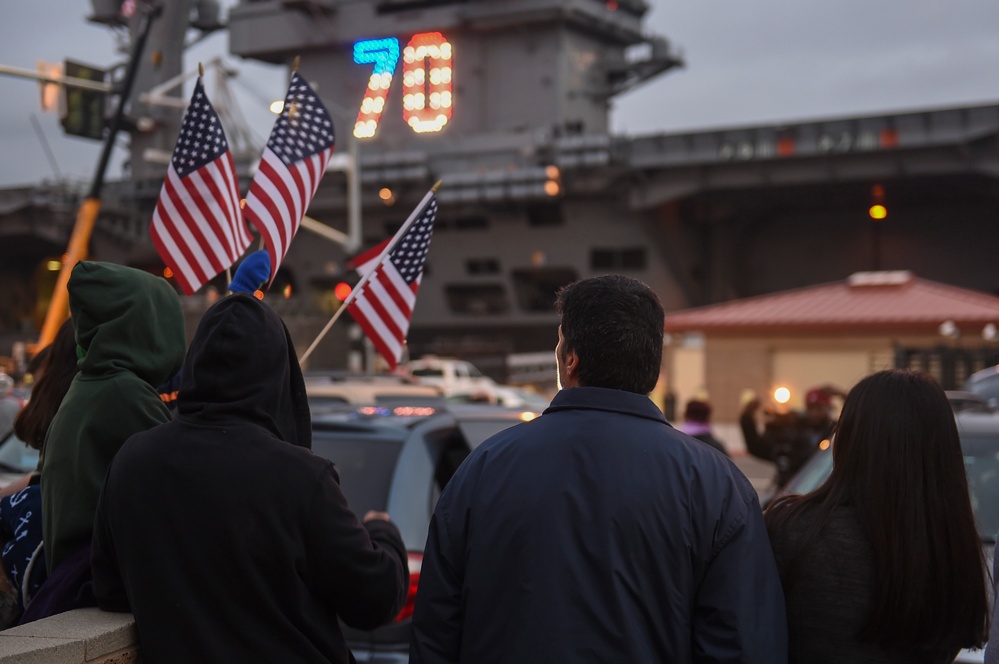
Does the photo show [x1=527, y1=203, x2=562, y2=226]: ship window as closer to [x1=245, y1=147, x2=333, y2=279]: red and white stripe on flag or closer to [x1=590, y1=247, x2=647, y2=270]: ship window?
[x1=590, y1=247, x2=647, y2=270]: ship window

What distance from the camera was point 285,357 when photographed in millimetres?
2779

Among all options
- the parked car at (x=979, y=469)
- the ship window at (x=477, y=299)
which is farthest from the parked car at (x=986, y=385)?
the ship window at (x=477, y=299)

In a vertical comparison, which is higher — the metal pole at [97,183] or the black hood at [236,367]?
the metal pole at [97,183]

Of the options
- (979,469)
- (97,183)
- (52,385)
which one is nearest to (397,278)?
(52,385)

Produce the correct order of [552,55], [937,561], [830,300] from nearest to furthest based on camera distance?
[937,561] < [830,300] < [552,55]

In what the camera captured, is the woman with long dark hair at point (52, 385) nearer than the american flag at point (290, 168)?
Yes

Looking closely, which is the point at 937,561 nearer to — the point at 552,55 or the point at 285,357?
the point at 285,357

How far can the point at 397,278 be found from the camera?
605cm

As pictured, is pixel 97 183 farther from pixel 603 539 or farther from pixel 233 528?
pixel 603 539

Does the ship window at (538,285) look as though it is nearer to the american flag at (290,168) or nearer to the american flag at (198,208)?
the american flag at (290,168)

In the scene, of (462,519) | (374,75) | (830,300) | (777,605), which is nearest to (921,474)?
(777,605)

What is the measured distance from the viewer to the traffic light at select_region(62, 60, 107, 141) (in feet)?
54.9

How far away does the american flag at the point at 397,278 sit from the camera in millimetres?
5891

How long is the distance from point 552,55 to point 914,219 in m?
19.2
